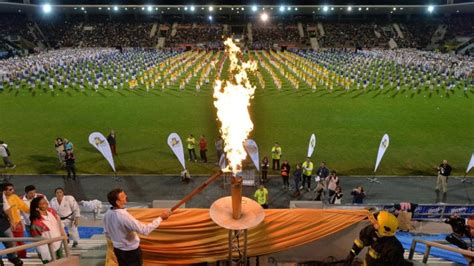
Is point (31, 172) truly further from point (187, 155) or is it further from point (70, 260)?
point (70, 260)

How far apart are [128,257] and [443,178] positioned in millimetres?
12043

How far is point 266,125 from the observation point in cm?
2139

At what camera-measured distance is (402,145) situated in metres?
18.5

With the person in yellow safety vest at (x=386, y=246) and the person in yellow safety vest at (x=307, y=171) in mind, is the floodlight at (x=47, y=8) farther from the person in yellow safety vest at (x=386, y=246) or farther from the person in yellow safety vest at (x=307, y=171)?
the person in yellow safety vest at (x=386, y=246)

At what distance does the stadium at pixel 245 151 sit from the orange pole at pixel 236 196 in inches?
0.8

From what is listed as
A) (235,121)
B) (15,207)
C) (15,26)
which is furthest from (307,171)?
(15,26)

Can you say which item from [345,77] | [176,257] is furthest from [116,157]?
[345,77]

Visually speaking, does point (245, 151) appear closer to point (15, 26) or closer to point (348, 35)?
point (348, 35)

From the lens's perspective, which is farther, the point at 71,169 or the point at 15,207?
the point at 71,169

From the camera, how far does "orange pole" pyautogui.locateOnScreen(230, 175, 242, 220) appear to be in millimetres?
4332

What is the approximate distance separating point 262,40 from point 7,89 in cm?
4663

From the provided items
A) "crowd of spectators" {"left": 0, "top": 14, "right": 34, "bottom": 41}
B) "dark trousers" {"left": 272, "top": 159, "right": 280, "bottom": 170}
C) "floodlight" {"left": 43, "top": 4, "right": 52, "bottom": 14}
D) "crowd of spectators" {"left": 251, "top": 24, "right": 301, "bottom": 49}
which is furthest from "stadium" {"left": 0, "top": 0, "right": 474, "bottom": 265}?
"crowd of spectators" {"left": 251, "top": 24, "right": 301, "bottom": 49}

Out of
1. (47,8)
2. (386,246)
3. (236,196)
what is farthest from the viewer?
(47,8)

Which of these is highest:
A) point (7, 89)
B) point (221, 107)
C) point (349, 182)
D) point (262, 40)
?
point (262, 40)
